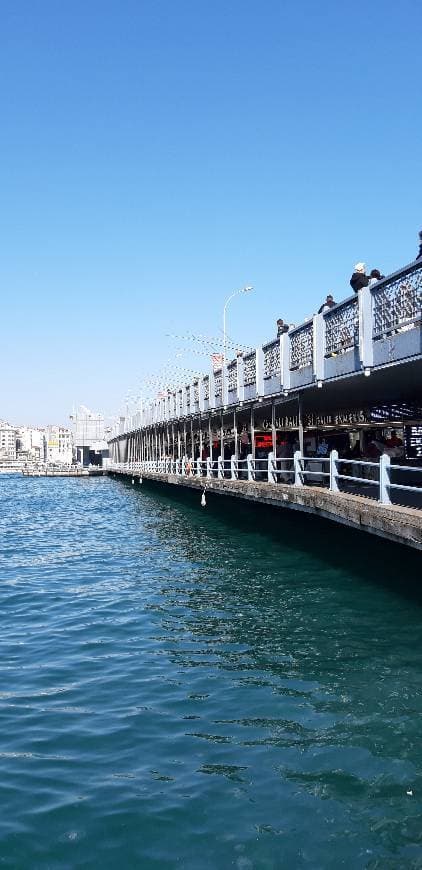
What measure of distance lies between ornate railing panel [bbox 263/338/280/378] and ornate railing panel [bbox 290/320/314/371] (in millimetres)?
1509

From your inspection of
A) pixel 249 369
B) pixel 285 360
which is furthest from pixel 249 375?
pixel 285 360

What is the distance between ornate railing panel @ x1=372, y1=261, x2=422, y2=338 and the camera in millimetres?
14414

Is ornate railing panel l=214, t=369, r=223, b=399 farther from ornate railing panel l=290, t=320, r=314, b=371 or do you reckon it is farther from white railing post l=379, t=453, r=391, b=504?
white railing post l=379, t=453, r=391, b=504

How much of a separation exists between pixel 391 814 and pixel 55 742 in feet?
10.6

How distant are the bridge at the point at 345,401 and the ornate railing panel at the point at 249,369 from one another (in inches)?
1.5

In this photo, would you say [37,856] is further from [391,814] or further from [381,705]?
[381,705]

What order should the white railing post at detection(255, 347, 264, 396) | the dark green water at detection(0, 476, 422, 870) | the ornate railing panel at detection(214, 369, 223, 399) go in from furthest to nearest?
1. the ornate railing panel at detection(214, 369, 223, 399)
2. the white railing post at detection(255, 347, 264, 396)
3. the dark green water at detection(0, 476, 422, 870)

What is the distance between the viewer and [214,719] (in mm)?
8180

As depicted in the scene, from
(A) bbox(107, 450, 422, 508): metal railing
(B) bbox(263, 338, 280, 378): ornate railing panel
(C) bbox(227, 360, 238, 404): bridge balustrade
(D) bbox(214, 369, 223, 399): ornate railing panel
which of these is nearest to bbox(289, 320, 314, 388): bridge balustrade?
(B) bbox(263, 338, 280, 378): ornate railing panel

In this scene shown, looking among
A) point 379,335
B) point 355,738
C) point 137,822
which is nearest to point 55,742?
point 137,822

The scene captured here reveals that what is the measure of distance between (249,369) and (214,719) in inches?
861

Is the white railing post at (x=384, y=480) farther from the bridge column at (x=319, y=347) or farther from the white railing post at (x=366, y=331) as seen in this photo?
the bridge column at (x=319, y=347)

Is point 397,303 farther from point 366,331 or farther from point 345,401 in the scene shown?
point 345,401

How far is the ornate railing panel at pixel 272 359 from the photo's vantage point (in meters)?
25.0
